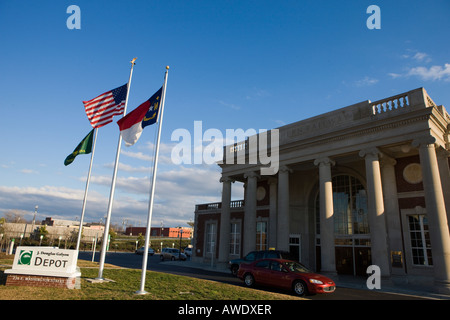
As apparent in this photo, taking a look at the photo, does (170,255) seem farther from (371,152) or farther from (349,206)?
(371,152)

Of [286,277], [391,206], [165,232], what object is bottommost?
[286,277]

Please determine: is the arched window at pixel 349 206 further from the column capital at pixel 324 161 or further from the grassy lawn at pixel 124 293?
the grassy lawn at pixel 124 293

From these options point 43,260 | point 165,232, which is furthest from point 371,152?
point 165,232

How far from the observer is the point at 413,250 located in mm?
19797

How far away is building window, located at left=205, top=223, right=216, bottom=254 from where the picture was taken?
35338mm

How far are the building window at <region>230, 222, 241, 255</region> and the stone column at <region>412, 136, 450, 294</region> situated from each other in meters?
19.7

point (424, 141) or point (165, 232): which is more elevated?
point (424, 141)

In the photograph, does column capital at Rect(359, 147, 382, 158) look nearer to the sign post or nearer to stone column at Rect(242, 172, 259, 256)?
stone column at Rect(242, 172, 259, 256)

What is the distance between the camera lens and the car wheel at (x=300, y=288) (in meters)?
12.9

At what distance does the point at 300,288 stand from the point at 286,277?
0.82 meters

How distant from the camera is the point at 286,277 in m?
13.7

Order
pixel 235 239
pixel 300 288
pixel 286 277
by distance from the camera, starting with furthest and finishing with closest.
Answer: pixel 235 239 → pixel 286 277 → pixel 300 288
